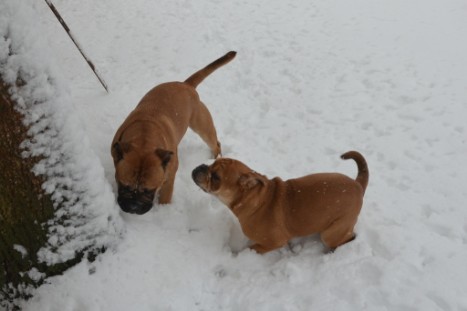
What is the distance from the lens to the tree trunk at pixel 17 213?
2295 mm

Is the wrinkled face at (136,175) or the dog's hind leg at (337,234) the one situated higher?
the wrinkled face at (136,175)

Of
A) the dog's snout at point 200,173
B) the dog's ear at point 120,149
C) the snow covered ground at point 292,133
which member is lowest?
the snow covered ground at point 292,133

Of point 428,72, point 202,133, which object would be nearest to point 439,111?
point 428,72

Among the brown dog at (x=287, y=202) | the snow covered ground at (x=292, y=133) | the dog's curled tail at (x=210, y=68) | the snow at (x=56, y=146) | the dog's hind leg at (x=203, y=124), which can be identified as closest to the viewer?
the snow at (x=56, y=146)

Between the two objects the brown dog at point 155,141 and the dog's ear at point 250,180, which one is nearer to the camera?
the brown dog at point 155,141

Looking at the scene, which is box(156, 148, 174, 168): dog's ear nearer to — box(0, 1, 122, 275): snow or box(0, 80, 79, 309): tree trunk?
box(0, 1, 122, 275): snow

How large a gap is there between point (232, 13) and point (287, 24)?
46.6 inches

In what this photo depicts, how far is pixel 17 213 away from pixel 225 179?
174cm

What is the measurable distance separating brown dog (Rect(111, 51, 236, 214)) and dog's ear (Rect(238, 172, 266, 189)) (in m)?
0.67

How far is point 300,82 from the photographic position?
247 inches

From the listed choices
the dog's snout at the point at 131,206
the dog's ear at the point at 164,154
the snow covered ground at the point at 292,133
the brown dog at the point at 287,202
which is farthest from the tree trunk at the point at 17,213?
the brown dog at the point at 287,202

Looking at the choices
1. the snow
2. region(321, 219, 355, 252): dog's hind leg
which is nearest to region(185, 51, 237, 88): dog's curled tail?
the snow

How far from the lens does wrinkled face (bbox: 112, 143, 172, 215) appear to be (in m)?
3.24

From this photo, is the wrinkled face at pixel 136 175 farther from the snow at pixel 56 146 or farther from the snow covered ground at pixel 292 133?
the snow covered ground at pixel 292 133
